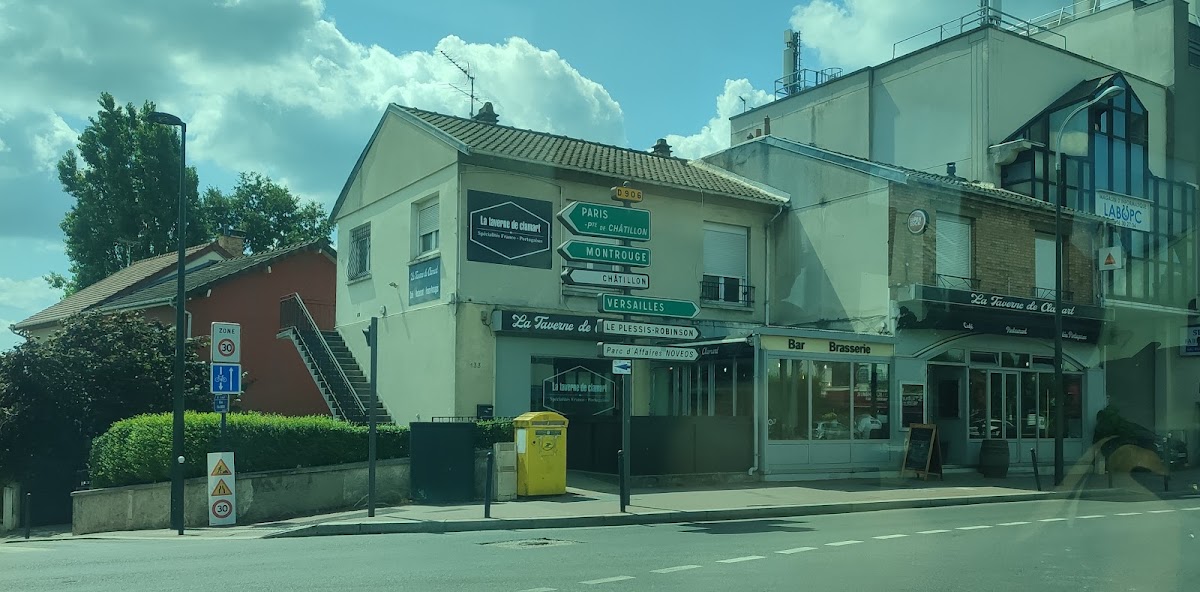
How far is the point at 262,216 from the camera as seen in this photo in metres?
59.5

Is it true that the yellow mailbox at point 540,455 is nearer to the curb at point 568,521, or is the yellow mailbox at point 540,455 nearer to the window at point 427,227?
the curb at point 568,521

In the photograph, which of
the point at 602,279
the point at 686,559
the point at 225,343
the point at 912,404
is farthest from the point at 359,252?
the point at 686,559

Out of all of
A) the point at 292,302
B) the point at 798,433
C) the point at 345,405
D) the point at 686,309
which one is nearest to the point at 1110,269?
the point at 798,433

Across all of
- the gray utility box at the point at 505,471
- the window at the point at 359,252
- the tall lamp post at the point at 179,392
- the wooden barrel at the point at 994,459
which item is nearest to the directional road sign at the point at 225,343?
the tall lamp post at the point at 179,392

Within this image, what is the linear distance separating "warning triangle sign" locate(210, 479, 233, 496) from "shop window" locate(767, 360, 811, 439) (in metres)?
10.3

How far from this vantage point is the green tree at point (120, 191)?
4962 cm

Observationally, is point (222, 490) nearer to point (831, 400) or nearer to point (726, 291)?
point (831, 400)

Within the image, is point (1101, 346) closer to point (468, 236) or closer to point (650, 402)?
point (650, 402)

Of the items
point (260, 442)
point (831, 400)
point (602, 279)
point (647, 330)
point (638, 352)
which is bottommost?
point (260, 442)

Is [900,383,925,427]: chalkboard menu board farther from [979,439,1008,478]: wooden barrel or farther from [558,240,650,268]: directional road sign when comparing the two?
[558,240,650,268]: directional road sign

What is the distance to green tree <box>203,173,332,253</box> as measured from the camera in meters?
58.7

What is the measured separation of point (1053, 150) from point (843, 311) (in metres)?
9.73

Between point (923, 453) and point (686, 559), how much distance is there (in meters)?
12.7

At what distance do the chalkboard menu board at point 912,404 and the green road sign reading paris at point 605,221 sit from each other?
984cm
